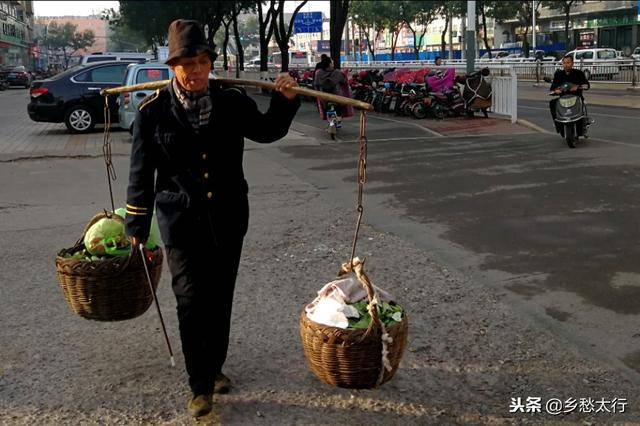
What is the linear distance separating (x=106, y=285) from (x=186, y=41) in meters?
1.29

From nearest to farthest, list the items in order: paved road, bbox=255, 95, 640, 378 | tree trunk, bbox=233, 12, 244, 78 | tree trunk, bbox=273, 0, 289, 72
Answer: paved road, bbox=255, 95, 640, 378, tree trunk, bbox=273, 0, 289, 72, tree trunk, bbox=233, 12, 244, 78

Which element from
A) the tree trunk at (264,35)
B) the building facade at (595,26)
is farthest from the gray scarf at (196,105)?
the building facade at (595,26)

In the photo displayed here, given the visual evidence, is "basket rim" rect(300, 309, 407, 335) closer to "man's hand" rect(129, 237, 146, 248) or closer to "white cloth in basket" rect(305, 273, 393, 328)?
"white cloth in basket" rect(305, 273, 393, 328)

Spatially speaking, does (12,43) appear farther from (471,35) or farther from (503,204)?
(503,204)

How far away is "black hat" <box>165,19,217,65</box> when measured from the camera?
3211mm

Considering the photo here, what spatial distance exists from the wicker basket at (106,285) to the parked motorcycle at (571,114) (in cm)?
1020

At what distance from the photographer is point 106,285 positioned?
3.64 meters

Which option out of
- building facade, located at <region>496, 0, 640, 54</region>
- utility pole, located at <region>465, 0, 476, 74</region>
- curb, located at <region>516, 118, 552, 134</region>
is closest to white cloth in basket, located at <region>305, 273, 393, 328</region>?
curb, located at <region>516, 118, 552, 134</region>

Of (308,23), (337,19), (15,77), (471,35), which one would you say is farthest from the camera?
(308,23)

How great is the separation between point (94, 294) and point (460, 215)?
487cm

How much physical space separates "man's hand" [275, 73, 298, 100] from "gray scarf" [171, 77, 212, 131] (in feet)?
1.10

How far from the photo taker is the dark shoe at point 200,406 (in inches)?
134

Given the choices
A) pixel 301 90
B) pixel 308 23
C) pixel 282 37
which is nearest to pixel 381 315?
pixel 301 90

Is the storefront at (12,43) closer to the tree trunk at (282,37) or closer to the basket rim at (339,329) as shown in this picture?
the tree trunk at (282,37)
